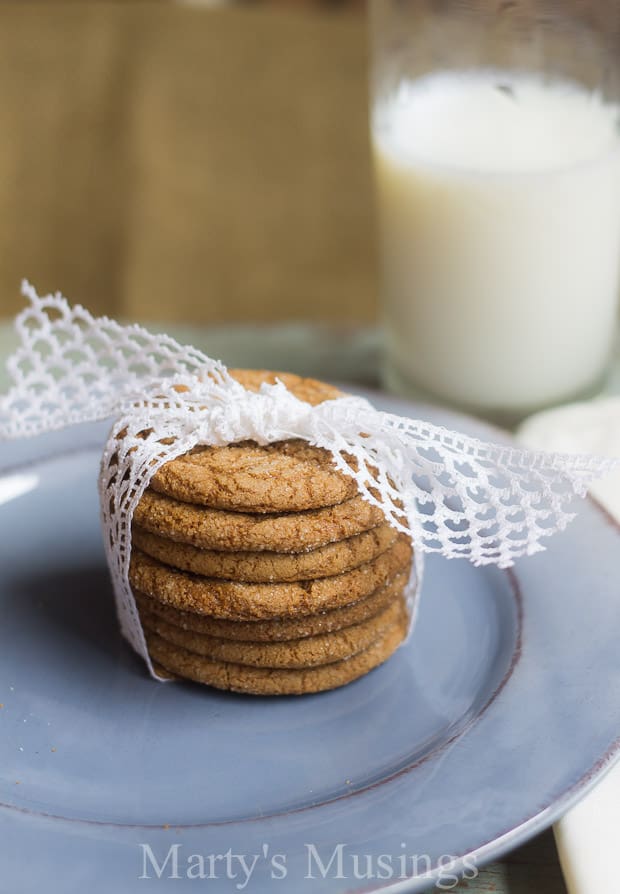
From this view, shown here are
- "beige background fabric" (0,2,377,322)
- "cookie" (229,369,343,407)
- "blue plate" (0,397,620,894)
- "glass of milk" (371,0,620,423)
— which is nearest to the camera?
"blue plate" (0,397,620,894)

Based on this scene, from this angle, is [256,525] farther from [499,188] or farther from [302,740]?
[499,188]

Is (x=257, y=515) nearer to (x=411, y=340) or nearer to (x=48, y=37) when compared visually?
(x=411, y=340)

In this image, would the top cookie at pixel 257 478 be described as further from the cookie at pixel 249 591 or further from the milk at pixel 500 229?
the milk at pixel 500 229

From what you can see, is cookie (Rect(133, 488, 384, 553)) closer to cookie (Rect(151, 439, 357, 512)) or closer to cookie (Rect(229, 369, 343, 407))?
cookie (Rect(151, 439, 357, 512))

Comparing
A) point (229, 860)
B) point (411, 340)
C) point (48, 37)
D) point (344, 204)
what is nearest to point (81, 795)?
point (229, 860)

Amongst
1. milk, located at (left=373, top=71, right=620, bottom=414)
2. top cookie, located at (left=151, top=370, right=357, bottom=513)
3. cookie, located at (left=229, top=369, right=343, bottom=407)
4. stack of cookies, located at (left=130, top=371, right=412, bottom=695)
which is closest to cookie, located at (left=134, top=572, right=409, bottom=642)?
stack of cookies, located at (left=130, top=371, right=412, bottom=695)

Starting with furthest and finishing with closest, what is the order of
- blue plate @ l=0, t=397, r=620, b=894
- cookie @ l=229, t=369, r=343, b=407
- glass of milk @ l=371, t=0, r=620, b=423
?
glass of milk @ l=371, t=0, r=620, b=423 → cookie @ l=229, t=369, r=343, b=407 → blue plate @ l=0, t=397, r=620, b=894

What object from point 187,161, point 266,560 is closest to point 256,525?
point 266,560
